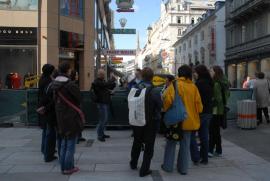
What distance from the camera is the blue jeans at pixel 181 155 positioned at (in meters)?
7.61

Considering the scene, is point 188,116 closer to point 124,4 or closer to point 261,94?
point 261,94

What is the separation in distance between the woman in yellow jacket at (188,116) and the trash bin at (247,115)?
238 inches

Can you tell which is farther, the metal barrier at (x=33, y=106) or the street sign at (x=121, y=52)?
the street sign at (x=121, y=52)

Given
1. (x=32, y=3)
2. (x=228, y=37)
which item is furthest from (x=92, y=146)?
(x=228, y=37)

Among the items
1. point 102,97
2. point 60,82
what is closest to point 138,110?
point 60,82

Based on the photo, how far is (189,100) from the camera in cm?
767

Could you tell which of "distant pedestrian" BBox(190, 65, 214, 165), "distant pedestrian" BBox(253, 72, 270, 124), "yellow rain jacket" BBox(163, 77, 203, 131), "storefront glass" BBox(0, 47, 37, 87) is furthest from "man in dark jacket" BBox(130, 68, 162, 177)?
"storefront glass" BBox(0, 47, 37, 87)

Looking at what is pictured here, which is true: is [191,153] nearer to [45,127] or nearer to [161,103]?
[161,103]

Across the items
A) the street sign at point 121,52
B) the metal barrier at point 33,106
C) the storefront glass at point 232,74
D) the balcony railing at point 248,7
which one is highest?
the balcony railing at point 248,7

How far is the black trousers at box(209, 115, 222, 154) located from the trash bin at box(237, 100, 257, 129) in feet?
14.7

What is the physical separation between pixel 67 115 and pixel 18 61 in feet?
59.0

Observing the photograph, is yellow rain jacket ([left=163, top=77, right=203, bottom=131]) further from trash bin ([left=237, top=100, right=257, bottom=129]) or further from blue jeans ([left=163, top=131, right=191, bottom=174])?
trash bin ([left=237, top=100, right=257, bottom=129])

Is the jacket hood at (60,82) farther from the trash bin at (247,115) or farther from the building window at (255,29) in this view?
the building window at (255,29)

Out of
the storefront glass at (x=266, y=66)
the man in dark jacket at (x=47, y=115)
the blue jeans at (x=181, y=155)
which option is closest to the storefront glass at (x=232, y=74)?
the storefront glass at (x=266, y=66)
